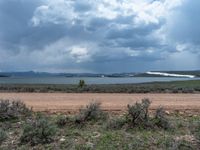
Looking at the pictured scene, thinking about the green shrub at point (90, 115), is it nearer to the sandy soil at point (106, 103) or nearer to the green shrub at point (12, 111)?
the green shrub at point (12, 111)

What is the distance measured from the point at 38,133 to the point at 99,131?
188 centimetres

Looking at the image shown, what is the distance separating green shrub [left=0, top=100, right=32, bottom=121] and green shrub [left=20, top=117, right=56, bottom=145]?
2.34 m

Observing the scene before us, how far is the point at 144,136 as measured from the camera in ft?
38.0

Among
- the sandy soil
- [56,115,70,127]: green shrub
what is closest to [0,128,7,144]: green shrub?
[56,115,70,127]: green shrub

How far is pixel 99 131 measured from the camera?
12273 millimetres

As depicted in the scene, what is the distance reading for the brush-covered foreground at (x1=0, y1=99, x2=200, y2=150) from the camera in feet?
36.1

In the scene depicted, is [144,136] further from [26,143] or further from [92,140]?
[26,143]

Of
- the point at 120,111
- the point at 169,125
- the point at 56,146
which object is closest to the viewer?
the point at 56,146

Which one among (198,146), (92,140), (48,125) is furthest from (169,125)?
(48,125)

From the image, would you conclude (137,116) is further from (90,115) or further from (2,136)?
(2,136)

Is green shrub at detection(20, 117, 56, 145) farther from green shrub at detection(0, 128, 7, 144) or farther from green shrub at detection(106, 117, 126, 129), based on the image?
green shrub at detection(106, 117, 126, 129)

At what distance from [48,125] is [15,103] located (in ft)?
12.6

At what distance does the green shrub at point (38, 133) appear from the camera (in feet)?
37.2

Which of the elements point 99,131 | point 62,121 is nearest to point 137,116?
point 99,131
